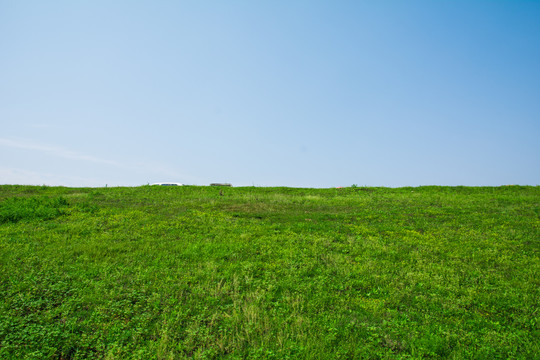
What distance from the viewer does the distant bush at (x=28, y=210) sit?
17562mm

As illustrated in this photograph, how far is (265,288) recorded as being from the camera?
9.22m

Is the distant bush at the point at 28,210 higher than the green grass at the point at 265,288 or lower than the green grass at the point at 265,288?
higher

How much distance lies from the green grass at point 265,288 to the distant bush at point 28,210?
132 millimetres

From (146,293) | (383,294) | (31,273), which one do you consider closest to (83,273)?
(31,273)

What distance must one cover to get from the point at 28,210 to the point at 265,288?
54.7 ft

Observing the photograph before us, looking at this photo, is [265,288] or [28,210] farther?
[28,210]

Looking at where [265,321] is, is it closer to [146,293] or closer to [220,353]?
[220,353]

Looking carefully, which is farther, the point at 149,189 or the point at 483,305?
the point at 149,189

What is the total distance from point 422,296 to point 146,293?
307 inches

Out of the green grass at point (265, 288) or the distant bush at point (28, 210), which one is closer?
the green grass at point (265, 288)

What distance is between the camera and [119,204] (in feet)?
78.6

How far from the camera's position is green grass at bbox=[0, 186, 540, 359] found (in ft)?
22.4

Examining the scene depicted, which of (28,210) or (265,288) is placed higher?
(28,210)

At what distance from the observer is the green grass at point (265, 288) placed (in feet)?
22.4
